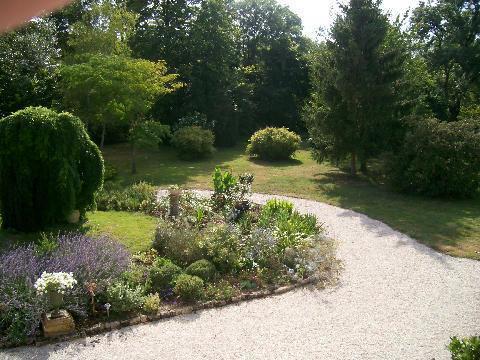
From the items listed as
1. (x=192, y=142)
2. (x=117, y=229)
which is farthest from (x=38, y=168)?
(x=192, y=142)

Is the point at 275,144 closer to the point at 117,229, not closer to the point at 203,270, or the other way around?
the point at 117,229

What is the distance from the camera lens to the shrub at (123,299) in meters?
6.55

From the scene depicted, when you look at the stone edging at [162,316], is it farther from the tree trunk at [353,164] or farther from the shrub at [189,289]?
the tree trunk at [353,164]

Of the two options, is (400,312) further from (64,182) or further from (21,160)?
(21,160)

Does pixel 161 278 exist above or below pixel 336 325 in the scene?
above

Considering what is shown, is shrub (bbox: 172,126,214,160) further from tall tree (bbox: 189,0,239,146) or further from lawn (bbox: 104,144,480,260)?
tall tree (bbox: 189,0,239,146)

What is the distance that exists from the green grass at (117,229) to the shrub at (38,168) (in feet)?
1.06

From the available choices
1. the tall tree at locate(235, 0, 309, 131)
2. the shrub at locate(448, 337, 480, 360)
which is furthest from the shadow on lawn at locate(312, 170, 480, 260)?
the tall tree at locate(235, 0, 309, 131)

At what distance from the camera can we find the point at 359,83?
627 inches

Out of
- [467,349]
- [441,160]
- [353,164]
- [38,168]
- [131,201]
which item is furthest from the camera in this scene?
[353,164]

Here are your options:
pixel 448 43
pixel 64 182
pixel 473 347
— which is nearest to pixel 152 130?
pixel 64 182

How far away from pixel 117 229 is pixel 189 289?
3.97m

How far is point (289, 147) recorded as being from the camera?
22.1 meters

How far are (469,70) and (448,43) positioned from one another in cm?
228
